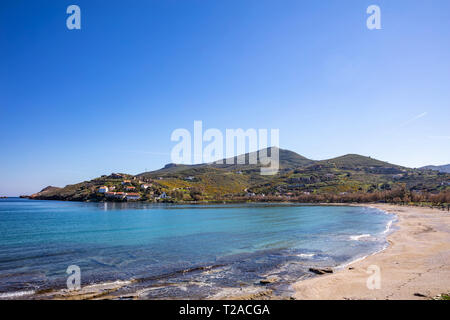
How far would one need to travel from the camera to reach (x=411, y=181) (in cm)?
16675

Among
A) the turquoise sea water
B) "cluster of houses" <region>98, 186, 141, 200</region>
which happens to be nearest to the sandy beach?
the turquoise sea water

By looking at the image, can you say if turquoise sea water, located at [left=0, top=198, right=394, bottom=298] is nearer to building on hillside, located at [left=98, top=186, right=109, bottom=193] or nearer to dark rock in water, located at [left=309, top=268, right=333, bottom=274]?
dark rock in water, located at [left=309, top=268, right=333, bottom=274]

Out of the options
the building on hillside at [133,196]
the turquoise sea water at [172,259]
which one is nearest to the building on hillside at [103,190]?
the building on hillside at [133,196]

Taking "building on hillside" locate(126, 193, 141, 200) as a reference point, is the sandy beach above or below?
above

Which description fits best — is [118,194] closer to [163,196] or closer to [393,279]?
[163,196]

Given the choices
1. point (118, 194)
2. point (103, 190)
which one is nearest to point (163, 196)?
point (118, 194)

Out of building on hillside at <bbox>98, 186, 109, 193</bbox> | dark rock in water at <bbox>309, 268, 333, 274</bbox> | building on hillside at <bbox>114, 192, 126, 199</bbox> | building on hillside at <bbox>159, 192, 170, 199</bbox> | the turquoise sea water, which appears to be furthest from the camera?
building on hillside at <bbox>98, 186, 109, 193</bbox>

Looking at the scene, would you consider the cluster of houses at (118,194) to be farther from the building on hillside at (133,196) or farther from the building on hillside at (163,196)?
the building on hillside at (163,196)

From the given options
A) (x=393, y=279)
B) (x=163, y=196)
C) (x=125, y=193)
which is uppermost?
(x=393, y=279)

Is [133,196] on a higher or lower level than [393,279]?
lower

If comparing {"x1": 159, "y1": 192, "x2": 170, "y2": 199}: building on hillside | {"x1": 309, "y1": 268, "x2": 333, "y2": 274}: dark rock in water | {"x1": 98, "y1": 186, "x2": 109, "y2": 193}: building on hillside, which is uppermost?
{"x1": 309, "y1": 268, "x2": 333, "y2": 274}: dark rock in water
